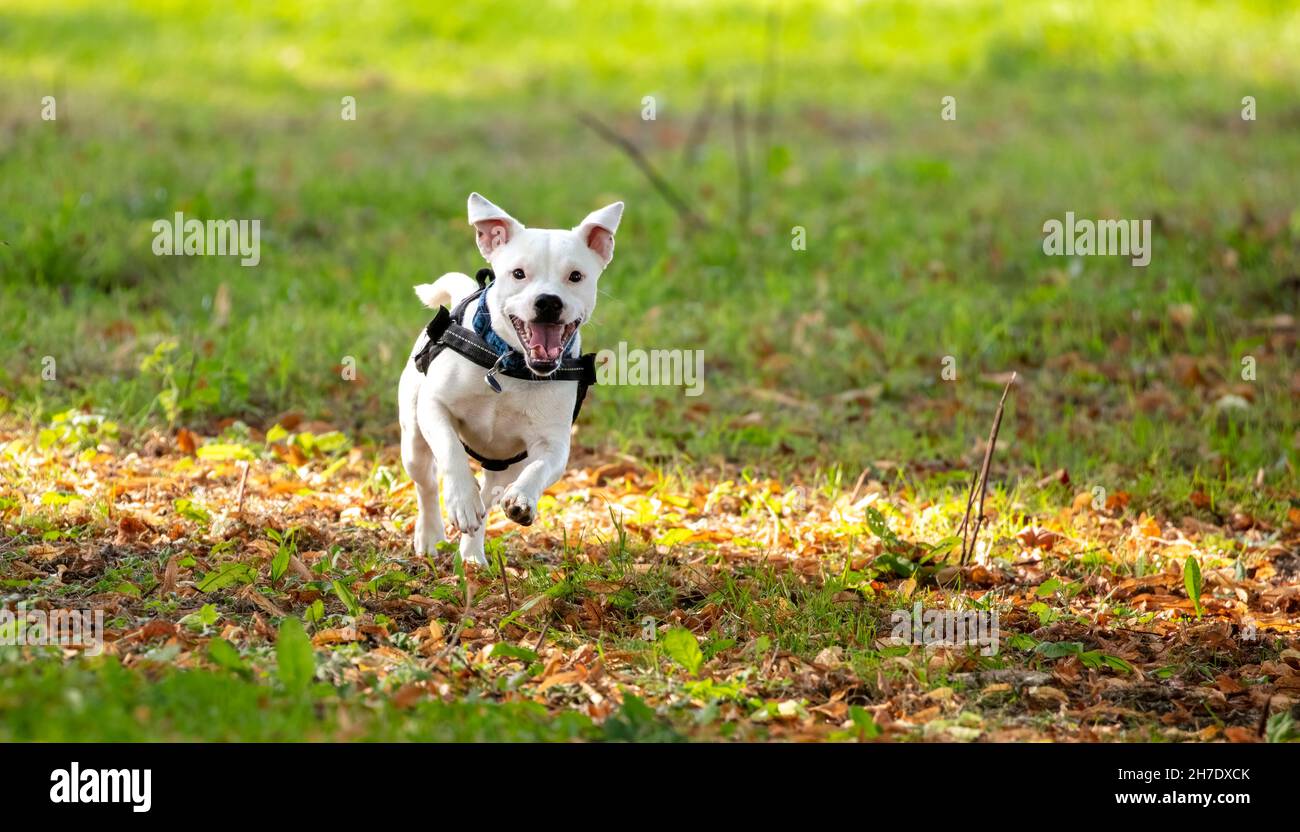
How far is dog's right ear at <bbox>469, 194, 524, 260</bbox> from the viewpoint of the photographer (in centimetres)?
545

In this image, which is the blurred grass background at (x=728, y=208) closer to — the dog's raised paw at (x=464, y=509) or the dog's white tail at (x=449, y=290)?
the dog's white tail at (x=449, y=290)

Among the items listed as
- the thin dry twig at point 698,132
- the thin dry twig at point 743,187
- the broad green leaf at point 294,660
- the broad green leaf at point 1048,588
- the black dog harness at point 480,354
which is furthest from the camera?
the thin dry twig at point 698,132

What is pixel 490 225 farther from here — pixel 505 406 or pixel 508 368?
pixel 505 406

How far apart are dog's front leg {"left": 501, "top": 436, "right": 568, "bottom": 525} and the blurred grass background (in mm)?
1358

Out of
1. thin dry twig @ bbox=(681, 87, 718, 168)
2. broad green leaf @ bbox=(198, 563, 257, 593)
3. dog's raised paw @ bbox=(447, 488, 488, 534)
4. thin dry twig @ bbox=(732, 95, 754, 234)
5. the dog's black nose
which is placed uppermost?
thin dry twig @ bbox=(681, 87, 718, 168)

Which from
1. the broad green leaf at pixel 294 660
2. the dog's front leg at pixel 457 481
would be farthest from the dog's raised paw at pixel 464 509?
the broad green leaf at pixel 294 660

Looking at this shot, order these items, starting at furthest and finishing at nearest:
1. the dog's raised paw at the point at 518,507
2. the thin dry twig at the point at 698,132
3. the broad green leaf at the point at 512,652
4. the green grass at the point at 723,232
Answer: the thin dry twig at the point at 698,132
the green grass at the point at 723,232
the dog's raised paw at the point at 518,507
the broad green leaf at the point at 512,652

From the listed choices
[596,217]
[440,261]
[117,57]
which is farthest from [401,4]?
[596,217]

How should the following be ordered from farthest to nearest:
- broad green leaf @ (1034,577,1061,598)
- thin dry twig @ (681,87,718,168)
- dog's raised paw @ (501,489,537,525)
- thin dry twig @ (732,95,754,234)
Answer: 1. thin dry twig @ (681,87,718,168)
2. thin dry twig @ (732,95,754,234)
3. broad green leaf @ (1034,577,1061,598)
4. dog's raised paw @ (501,489,537,525)

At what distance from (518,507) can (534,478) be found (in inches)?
10.3

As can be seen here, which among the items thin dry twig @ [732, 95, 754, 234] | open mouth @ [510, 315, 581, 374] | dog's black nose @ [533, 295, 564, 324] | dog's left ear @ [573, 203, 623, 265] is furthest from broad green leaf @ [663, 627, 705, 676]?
thin dry twig @ [732, 95, 754, 234]

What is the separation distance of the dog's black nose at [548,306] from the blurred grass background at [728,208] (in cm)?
164

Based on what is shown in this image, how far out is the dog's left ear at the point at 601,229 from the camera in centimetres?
551

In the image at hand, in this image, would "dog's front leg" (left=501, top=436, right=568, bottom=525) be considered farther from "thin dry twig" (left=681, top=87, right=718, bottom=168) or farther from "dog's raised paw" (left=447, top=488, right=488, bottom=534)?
"thin dry twig" (left=681, top=87, right=718, bottom=168)
